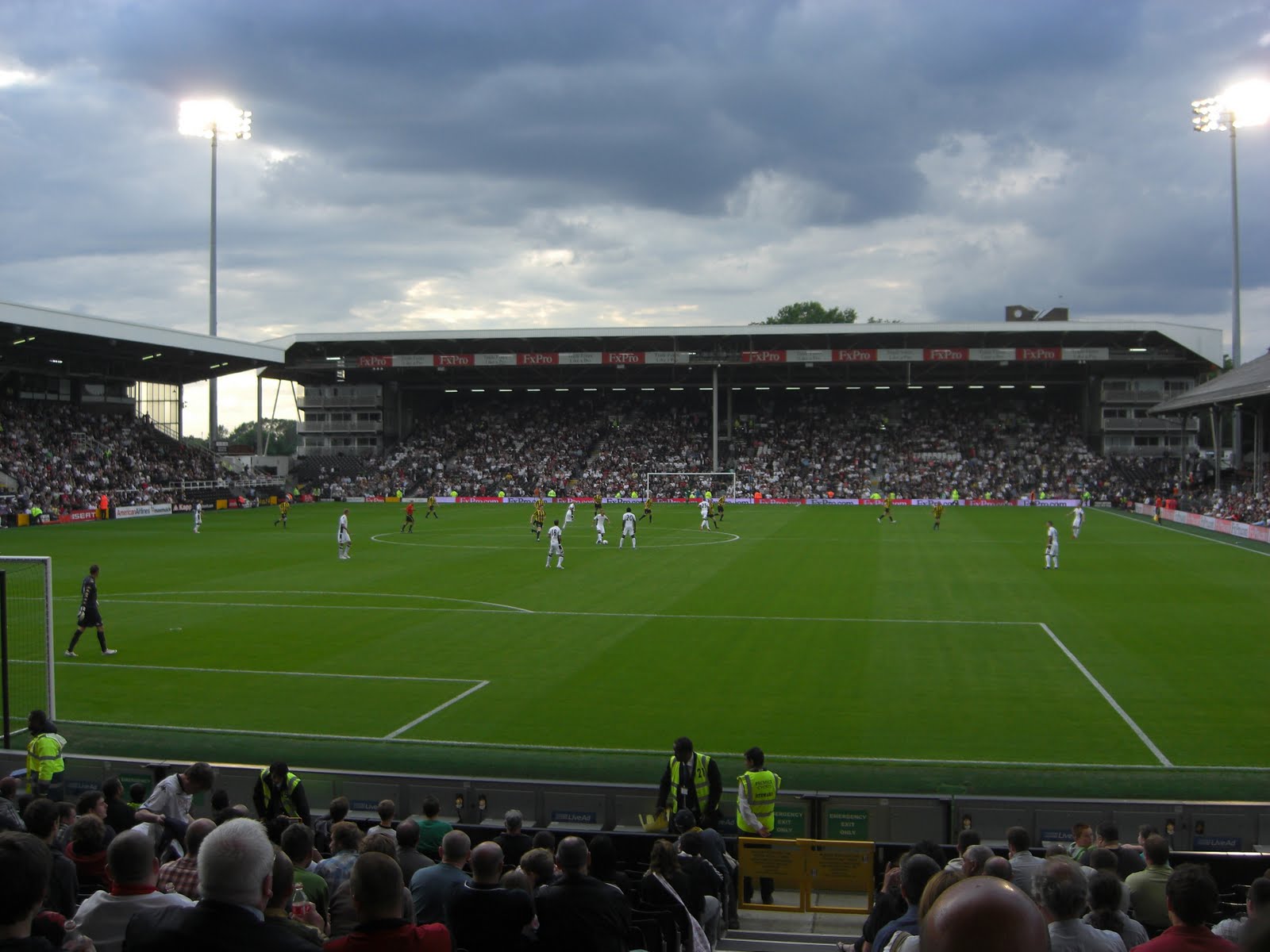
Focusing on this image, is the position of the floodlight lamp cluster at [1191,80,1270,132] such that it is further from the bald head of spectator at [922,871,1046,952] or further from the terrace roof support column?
the bald head of spectator at [922,871,1046,952]

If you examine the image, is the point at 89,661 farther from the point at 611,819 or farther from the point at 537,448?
the point at 537,448

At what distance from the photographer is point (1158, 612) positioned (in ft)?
87.6

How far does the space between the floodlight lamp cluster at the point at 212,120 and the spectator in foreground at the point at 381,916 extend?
72194 mm

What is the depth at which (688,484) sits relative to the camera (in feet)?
273

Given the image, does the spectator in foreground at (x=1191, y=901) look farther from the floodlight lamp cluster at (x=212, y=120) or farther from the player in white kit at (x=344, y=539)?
the floodlight lamp cluster at (x=212, y=120)

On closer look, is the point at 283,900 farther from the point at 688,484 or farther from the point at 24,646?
the point at 688,484

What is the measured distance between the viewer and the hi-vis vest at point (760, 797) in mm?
10648

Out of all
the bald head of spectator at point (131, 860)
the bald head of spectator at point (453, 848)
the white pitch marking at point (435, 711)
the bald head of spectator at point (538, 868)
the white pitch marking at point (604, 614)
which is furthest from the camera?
the white pitch marking at point (604, 614)

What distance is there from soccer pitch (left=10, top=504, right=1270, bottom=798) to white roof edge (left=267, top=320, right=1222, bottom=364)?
39.0 m

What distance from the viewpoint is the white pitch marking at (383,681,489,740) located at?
16.4 meters

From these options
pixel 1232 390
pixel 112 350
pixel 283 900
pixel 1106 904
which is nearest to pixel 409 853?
pixel 283 900

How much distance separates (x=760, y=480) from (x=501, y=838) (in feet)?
246

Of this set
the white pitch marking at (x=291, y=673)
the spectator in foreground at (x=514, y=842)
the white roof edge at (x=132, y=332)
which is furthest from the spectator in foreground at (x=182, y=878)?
the white roof edge at (x=132, y=332)

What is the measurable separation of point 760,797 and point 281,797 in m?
4.71
